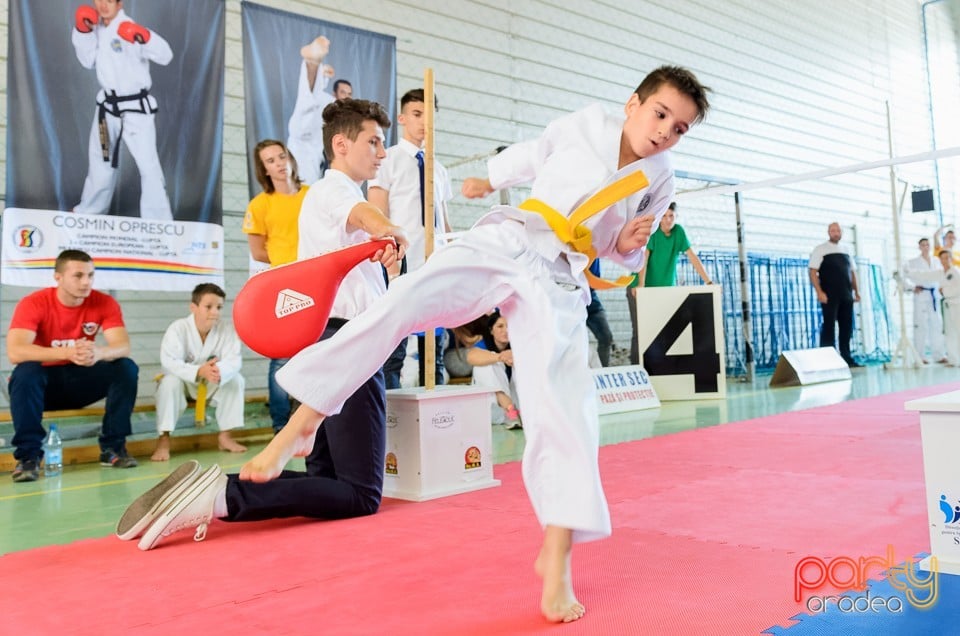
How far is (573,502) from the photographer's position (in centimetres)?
172

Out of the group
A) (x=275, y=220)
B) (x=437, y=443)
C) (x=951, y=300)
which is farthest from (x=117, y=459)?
(x=951, y=300)

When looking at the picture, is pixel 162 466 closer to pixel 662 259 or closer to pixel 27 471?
pixel 27 471

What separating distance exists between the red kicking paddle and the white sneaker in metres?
0.60

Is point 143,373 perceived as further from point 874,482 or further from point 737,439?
point 874,482

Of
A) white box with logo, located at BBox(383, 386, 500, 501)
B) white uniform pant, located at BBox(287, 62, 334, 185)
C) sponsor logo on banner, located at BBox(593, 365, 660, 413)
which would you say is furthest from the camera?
sponsor logo on banner, located at BBox(593, 365, 660, 413)

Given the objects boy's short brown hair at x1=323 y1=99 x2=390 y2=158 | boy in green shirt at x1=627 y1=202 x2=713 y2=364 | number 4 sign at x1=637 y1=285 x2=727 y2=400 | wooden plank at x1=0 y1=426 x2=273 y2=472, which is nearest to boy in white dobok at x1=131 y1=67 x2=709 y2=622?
boy's short brown hair at x1=323 y1=99 x2=390 y2=158

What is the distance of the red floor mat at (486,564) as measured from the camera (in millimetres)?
1712

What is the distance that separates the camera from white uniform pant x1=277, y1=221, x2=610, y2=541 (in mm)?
1765

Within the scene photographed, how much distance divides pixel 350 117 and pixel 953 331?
935cm

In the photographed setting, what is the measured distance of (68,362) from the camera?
4332mm

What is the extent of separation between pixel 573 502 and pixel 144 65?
4533 mm

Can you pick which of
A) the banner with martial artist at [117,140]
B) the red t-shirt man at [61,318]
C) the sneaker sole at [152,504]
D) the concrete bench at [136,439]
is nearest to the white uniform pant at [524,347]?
the sneaker sole at [152,504]

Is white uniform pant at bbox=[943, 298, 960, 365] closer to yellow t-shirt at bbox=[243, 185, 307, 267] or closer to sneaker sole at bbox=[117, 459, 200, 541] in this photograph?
yellow t-shirt at bbox=[243, 185, 307, 267]

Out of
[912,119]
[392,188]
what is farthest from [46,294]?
[912,119]
